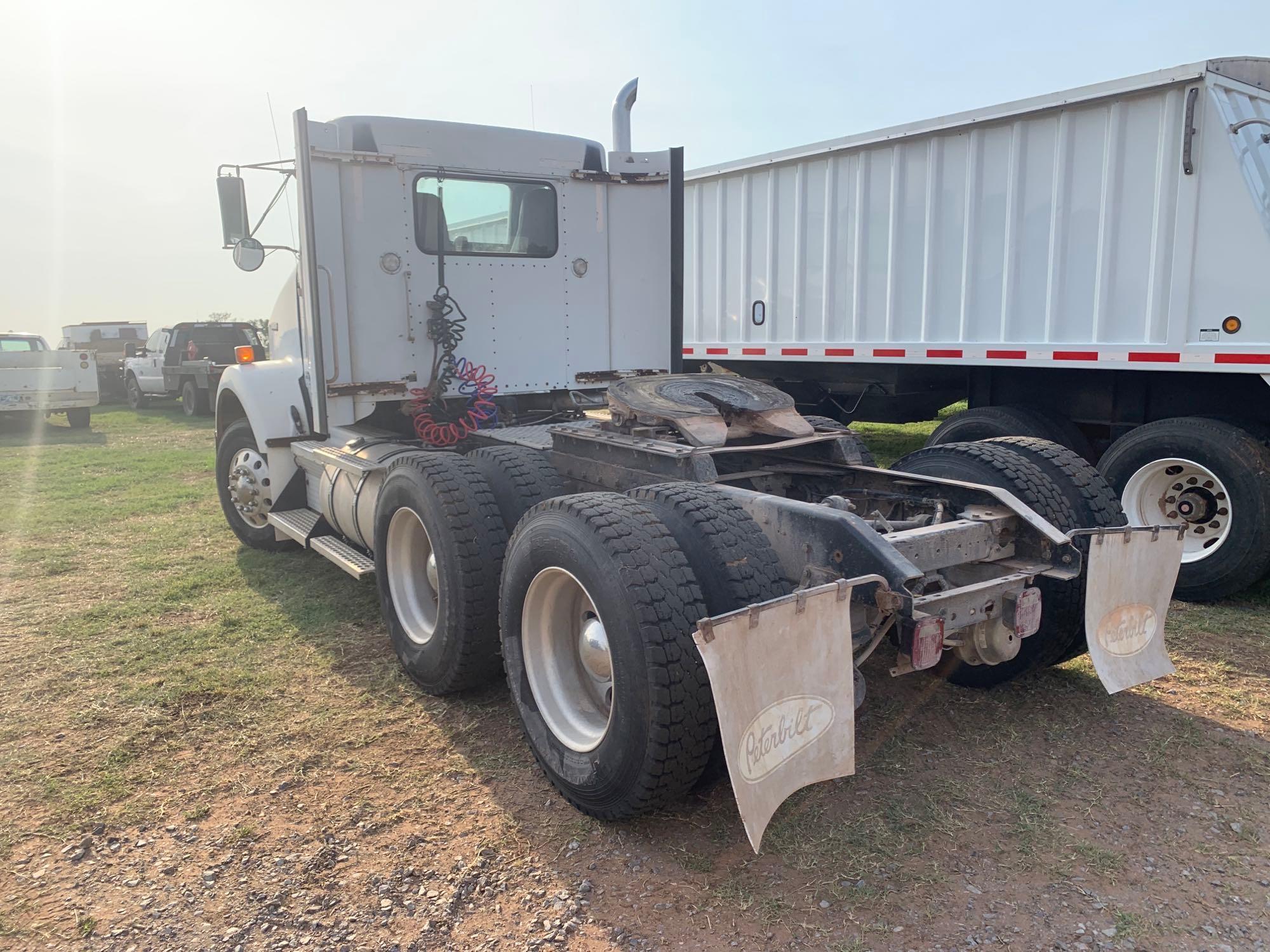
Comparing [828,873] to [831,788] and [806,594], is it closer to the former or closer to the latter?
[831,788]

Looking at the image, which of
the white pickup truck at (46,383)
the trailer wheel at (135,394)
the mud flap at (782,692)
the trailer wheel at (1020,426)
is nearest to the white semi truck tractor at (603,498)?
the mud flap at (782,692)

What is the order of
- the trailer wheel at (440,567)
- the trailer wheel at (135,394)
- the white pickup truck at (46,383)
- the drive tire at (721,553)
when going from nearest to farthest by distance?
1. the drive tire at (721,553)
2. the trailer wheel at (440,567)
3. the white pickup truck at (46,383)
4. the trailer wheel at (135,394)

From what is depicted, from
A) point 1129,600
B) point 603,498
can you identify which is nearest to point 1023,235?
point 1129,600

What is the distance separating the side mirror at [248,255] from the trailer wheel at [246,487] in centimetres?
122

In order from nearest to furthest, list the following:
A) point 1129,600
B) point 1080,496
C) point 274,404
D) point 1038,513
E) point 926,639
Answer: point 926,639, point 1129,600, point 1038,513, point 1080,496, point 274,404

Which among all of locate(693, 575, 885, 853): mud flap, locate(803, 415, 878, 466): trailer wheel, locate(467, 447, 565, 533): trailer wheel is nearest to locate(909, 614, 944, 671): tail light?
locate(693, 575, 885, 853): mud flap

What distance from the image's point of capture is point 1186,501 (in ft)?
19.7

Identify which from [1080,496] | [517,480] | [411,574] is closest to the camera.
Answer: [1080,496]

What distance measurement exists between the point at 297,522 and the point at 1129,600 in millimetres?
4836

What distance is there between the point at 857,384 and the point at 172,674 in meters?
6.22

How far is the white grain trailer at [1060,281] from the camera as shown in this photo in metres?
5.75

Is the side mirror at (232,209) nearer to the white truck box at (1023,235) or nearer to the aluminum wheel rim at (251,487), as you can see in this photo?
the aluminum wheel rim at (251,487)

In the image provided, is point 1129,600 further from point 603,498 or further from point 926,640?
point 603,498

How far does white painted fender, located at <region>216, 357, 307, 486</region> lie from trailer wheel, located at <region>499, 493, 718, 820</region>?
3.40 meters
